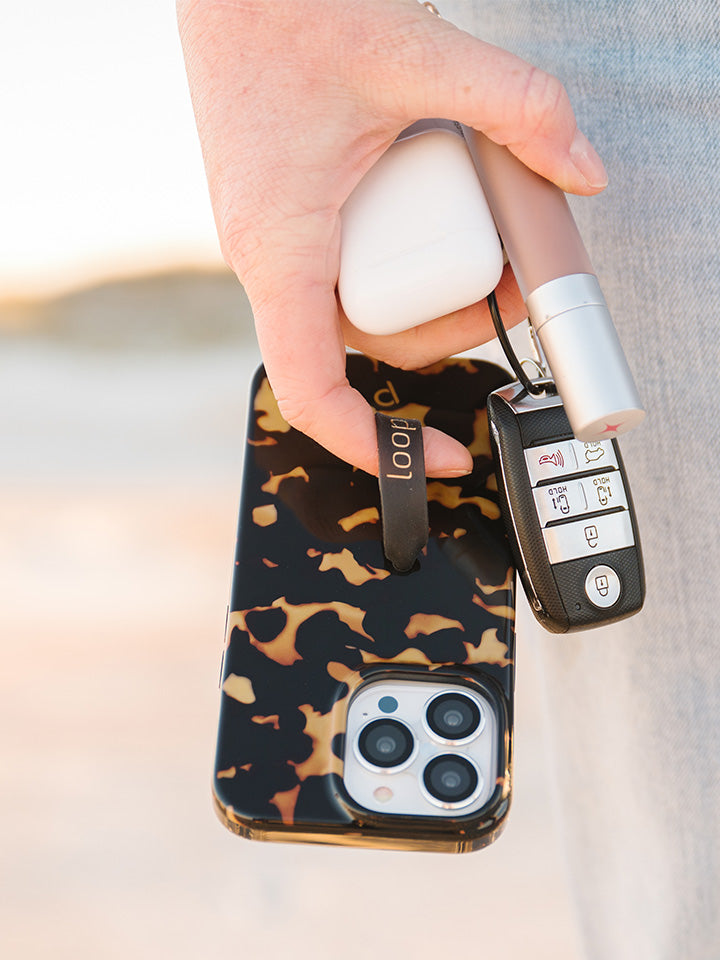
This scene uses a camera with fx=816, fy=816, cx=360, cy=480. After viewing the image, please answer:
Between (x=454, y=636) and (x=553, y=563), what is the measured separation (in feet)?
0.26

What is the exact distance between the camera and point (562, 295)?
0.38m

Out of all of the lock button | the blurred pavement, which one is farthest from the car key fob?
the blurred pavement

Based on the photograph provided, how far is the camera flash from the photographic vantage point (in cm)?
44

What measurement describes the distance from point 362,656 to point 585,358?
0.72 feet

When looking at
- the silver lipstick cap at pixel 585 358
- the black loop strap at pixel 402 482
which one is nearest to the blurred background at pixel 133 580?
the black loop strap at pixel 402 482

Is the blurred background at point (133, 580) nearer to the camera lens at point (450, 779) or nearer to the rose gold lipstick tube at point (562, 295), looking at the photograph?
the camera lens at point (450, 779)

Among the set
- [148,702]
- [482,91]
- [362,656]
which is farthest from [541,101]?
[148,702]

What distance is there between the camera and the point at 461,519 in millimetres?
520

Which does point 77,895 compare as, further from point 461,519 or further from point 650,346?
point 650,346

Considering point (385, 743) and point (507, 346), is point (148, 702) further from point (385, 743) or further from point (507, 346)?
point (507, 346)

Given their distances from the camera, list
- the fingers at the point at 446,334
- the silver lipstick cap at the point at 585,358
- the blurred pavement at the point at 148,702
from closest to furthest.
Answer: the silver lipstick cap at the point at 585,358 → the fingers at the point at 446,334 → the blurred pavement at the point at 148,702

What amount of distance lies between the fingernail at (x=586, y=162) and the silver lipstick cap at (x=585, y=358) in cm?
5

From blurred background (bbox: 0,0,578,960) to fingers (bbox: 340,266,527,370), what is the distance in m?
0.43

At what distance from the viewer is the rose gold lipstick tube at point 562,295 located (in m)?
0.36
